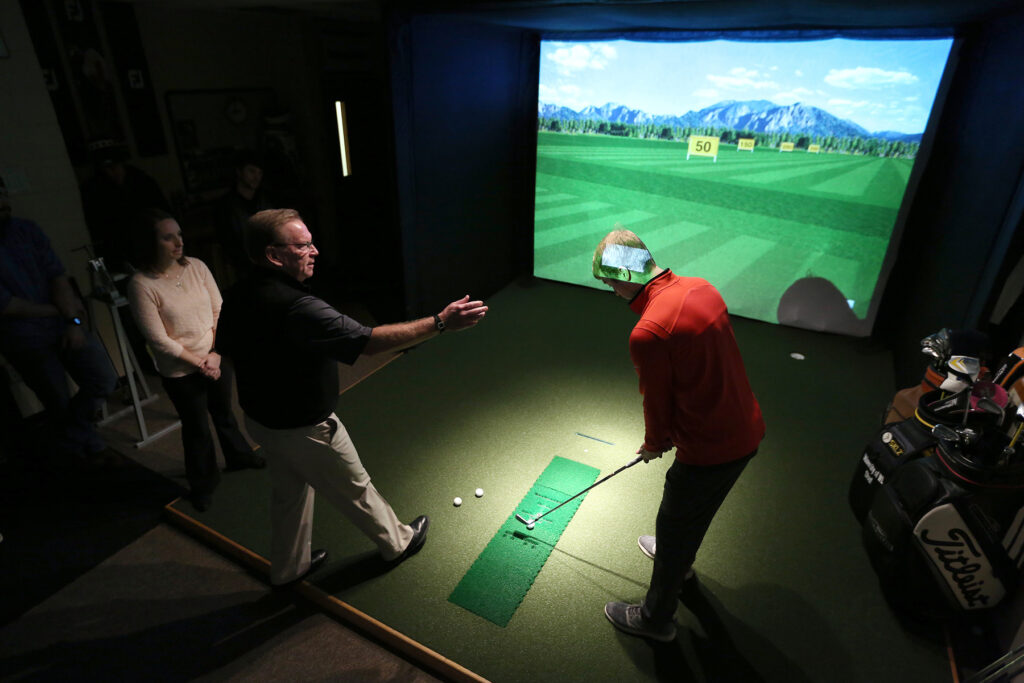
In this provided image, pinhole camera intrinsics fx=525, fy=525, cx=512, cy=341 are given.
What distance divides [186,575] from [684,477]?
2325 millimetres

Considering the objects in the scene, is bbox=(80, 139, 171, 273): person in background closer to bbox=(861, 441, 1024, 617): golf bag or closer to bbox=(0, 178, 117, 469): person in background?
bbox=(0, 178, 117, 469): person in background

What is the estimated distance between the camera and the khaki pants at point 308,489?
6.48ft

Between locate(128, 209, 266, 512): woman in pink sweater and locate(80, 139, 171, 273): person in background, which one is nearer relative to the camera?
locate(128, 209, 266, 512): woman in pink sweater

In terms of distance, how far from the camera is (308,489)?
7.10ft

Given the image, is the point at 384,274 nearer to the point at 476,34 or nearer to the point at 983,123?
the point at 476,34

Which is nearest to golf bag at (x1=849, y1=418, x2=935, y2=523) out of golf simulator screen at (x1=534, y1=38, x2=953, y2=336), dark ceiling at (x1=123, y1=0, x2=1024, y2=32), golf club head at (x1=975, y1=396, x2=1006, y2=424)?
golf club head at (x1=975, y1=396, x2=1006, y2=424)

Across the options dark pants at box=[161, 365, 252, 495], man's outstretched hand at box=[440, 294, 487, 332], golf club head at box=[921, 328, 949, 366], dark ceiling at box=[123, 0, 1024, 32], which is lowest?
dark pants at box=[161, 365, 252, 495]

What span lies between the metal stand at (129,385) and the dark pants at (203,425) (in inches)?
25.5

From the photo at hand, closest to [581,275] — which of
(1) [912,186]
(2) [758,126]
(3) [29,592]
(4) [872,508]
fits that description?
(2) [758,126]

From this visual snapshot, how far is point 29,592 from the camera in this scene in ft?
7.87

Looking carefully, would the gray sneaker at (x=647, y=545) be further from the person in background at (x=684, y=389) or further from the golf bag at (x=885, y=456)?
the golf bag at (x=885, y=456)

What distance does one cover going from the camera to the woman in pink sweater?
2404 mm

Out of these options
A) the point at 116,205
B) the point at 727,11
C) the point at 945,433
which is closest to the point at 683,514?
the point at 945,433

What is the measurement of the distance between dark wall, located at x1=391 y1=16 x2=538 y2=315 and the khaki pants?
2.54 metres
